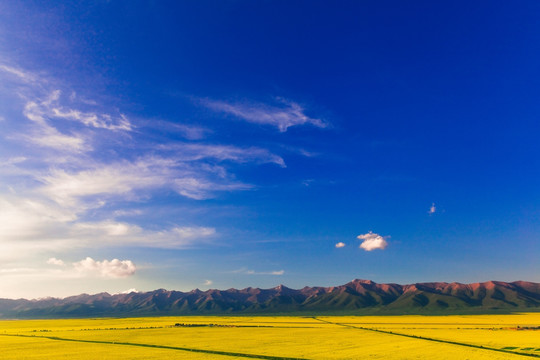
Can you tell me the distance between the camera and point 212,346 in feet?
206

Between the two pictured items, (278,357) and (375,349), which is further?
(375,349)

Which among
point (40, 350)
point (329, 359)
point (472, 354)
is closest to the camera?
point (329, 359)

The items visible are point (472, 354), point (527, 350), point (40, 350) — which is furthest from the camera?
point (40, 350)

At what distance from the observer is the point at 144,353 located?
176 feet

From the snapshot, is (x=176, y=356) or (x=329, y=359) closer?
(x=329, y=359)

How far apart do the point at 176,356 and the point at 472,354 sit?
42216 mm

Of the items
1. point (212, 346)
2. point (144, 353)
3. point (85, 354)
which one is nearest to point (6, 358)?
point (85, 354)

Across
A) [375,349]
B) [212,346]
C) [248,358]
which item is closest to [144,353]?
[212,346]

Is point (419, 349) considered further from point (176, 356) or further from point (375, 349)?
point (176, 356)

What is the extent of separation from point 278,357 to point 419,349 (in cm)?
2346

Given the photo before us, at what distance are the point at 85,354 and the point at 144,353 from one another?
29.5 ft

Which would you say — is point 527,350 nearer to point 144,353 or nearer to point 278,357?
point 278,357

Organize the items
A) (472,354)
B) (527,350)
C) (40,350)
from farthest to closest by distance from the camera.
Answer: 1. (40,350)
2. (527,350)
3. (472,354)

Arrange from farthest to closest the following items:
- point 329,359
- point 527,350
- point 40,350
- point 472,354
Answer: point 40,350
point 527,350
point 472,354
point 329,359
